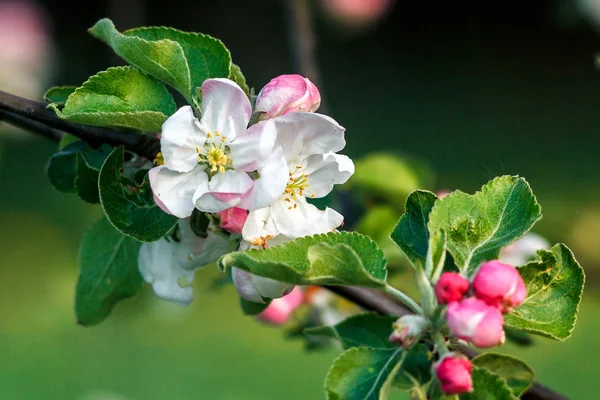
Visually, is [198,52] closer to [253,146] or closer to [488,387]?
[253,146]

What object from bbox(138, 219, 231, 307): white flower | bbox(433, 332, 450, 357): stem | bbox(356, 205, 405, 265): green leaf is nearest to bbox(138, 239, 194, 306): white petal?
bbox(138, 219, 231, 307): white flower

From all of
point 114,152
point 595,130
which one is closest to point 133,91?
Answer: point 114,152

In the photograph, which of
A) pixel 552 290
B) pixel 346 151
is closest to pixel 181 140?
pixel 552 290

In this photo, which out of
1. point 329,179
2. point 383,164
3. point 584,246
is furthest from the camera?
point 584,246

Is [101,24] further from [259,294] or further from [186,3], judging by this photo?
[186,3]

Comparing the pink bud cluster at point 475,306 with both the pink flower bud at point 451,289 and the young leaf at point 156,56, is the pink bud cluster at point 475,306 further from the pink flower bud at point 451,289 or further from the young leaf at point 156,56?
the young leaf at point 156,56

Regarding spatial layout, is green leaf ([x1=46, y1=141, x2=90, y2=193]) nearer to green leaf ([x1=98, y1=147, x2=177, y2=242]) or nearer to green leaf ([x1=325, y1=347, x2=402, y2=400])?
green leaf ([x1=98, y1=147, x2=177, y2=242])

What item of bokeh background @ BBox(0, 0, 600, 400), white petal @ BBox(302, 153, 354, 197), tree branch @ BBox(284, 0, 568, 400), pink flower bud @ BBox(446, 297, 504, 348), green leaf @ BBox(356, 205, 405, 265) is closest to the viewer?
pink flower bud @ BBox(446, 297, 504, 348)
